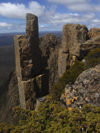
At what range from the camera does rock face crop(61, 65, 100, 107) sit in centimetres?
616

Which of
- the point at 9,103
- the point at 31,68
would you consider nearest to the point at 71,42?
the point at 31,68

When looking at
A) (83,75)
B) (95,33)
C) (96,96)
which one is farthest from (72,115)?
(95,33)

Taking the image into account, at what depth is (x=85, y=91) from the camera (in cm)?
672

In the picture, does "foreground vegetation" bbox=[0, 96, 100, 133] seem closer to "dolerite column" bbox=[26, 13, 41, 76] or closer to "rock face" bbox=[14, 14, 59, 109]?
"rock face" bbox=[14, 14, 59, 109]

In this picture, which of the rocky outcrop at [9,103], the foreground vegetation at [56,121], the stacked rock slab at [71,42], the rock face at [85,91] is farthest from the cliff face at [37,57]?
the foreground vegetation at [56,121]

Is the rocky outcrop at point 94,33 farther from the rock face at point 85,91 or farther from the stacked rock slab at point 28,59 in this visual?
the rock face at point 85,91

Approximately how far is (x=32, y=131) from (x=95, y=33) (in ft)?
50.7

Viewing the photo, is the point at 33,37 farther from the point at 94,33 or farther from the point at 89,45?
the point at 94,33

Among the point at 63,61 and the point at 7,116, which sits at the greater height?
the point at 63,61

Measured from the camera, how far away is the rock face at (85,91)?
20.2 ft

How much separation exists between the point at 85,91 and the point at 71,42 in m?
11.1

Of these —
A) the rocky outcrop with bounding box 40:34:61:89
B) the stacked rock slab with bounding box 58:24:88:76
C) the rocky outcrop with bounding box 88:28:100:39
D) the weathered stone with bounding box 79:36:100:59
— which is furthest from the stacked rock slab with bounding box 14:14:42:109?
the rocky outcrop with bounding box 88:28:100:39

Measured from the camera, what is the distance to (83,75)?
7805 millimetres

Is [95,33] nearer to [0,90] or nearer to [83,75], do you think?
[83,75]
